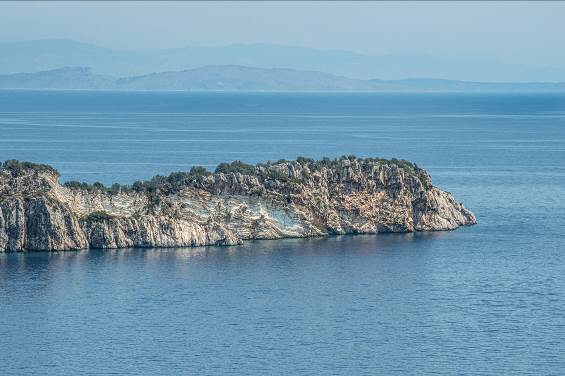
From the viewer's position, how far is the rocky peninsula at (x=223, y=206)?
80750 millimetres

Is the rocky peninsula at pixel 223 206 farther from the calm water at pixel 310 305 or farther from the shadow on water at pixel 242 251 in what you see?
the calm water at pixel 310 305

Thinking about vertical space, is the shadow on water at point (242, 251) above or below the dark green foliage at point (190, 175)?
below

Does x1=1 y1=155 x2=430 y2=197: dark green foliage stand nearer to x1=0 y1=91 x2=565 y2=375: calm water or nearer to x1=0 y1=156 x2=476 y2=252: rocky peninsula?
x1=0 y1=156 x2=476 y2=252: rocky peninsula

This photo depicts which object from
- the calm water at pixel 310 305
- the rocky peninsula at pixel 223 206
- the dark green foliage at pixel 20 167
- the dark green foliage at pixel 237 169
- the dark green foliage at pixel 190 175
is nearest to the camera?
the calm water at pixel 310 305

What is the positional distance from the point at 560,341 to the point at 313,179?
32733 millimetres

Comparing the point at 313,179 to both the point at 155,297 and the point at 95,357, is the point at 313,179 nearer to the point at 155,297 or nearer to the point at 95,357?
the point at 155,297

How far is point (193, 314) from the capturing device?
212 feet

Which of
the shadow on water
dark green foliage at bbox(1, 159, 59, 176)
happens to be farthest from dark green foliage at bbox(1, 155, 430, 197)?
the shadow on water

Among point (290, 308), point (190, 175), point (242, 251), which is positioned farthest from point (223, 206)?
point (290, 308)

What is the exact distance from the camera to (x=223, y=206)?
86.2m

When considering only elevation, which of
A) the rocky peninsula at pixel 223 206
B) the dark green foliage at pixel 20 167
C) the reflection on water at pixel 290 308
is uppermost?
the dark green foliage at pixel 20 167

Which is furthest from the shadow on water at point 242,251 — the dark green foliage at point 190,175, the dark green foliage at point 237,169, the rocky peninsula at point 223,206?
the dark green foliage at point 237,169

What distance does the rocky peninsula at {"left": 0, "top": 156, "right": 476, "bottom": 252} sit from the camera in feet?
265

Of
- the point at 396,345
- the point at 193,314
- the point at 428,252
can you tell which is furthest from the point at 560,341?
the point at 428,252
